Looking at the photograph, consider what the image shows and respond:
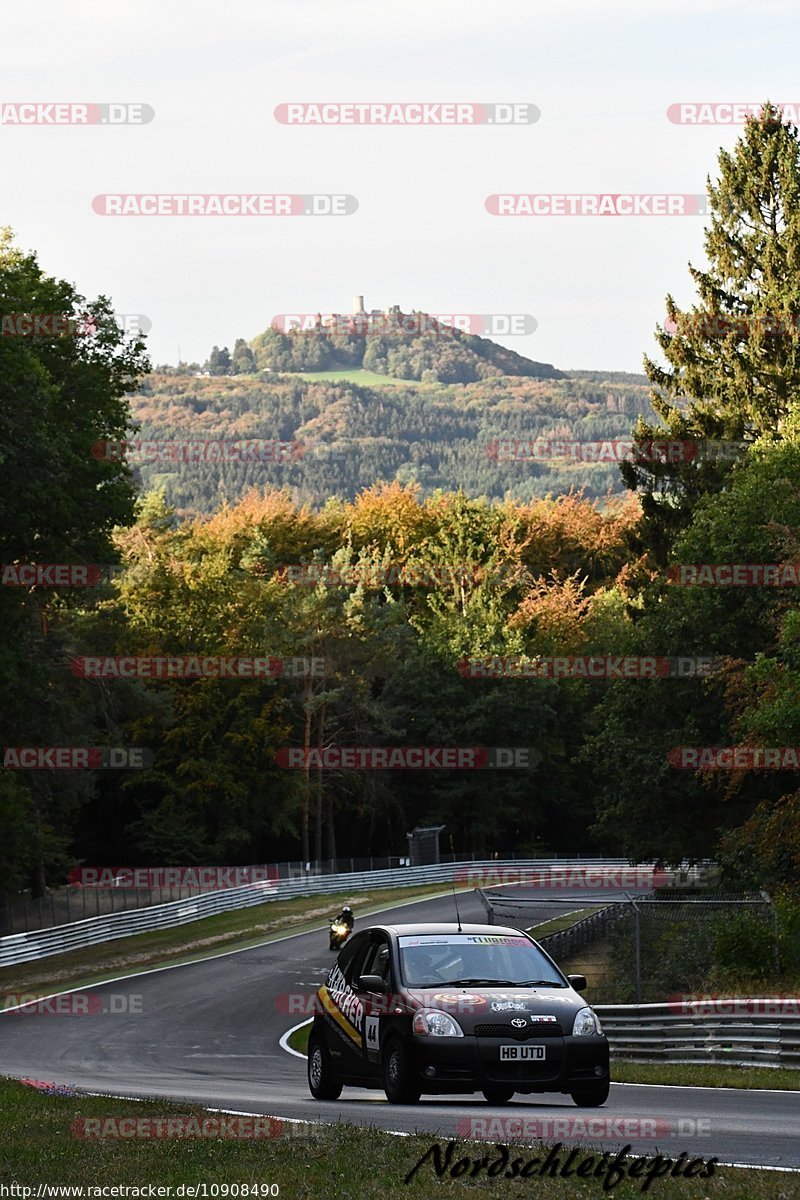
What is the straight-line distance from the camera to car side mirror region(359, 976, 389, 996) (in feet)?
47.8

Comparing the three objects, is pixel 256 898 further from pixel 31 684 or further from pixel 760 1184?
pixel 760 1184

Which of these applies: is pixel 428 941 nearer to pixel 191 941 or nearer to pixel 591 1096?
pixel 591 1096

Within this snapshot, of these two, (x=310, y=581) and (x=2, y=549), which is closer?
(x=2, y=549)

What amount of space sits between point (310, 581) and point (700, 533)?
154ft

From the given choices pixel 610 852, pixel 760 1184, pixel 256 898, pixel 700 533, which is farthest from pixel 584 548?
pixel 760 1184

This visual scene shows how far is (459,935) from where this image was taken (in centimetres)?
1516

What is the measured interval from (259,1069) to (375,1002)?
9818mm

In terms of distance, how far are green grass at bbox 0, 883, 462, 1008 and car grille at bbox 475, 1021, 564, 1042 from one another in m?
27.7

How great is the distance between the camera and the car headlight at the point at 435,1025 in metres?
13.7

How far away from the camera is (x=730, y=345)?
55000 millimetres

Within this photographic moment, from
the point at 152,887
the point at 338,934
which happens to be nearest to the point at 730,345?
the point at 338,934

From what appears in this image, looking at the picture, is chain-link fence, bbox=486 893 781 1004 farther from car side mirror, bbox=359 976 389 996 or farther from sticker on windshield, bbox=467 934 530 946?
car side mirror, bbox=359 976 389 996

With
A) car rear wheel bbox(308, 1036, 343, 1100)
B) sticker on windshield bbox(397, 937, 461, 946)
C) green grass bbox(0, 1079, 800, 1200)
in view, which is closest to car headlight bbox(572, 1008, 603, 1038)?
sticker on windshield bbox(397, 937, 461, 946)

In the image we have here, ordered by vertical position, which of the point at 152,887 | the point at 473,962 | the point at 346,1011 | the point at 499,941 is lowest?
the point at 152,887
